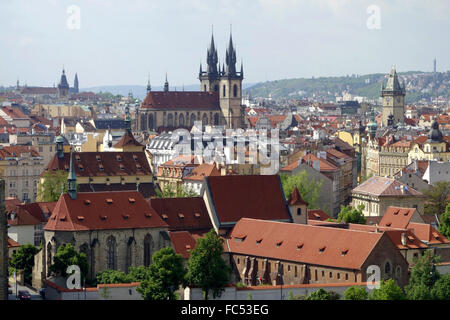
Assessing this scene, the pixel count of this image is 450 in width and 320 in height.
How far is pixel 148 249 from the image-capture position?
8425 cm

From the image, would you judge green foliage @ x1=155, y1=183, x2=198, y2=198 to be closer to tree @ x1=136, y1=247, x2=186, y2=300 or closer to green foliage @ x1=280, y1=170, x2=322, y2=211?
green foliage @ x1=280, y1=170, x2=322, y2=211

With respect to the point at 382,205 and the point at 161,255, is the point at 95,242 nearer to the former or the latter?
the point at 161,255

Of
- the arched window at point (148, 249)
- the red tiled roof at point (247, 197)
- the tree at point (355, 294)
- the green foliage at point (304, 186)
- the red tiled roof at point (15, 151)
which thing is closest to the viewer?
the tree at point (355, 294)

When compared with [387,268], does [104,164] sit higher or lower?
higher

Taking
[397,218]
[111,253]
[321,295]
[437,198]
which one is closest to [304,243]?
[321,295]

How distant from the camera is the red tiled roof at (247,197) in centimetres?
8944

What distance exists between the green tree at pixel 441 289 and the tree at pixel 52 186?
43363 millimetres

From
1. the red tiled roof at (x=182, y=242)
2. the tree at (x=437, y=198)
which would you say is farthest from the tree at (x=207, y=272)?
the tree at (x=437, y=198)

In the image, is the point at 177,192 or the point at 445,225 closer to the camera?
the point at 445,225

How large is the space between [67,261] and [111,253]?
229 inches

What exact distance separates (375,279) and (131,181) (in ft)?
157

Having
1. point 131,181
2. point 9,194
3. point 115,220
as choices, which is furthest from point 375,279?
point 9,194

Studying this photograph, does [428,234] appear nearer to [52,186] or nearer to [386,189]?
[386,189]

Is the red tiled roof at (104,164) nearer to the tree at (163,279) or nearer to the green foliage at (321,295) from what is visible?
the tree at (163,279)
